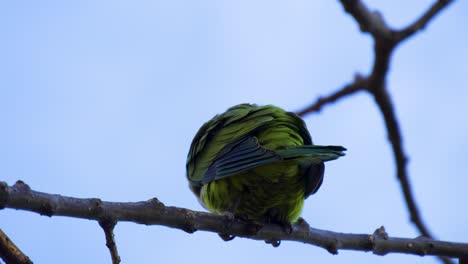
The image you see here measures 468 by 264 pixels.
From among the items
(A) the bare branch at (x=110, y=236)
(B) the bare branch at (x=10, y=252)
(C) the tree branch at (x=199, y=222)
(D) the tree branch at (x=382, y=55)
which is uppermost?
(D) the tree branch at (x=382, y=55)

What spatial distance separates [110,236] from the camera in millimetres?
3164

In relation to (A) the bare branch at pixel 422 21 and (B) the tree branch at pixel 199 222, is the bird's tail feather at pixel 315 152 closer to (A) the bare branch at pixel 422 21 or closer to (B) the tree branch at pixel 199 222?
(B) the tree branch at pixel 199 222

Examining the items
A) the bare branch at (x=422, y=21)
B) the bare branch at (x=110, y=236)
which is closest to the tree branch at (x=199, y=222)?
the bare branch at (x=110, y=236)

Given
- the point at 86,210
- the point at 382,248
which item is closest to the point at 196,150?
the point at 382,248

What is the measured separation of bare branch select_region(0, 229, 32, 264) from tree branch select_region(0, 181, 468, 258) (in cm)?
16

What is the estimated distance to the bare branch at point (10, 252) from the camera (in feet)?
9.17

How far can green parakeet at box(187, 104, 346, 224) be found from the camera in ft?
15.2

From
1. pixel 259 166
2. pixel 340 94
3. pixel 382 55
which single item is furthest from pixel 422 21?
pixel 259 166

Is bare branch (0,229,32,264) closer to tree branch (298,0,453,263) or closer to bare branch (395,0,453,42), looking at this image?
tree branch (298,0,453,263)

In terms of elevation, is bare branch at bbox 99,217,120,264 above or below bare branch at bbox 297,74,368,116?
below

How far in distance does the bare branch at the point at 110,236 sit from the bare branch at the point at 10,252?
42 centimetres

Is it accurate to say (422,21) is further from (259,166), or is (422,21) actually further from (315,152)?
(259,166)

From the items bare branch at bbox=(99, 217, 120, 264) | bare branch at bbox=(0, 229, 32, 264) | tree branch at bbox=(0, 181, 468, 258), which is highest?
tree branch at bbox=(0, 181, 468, 258)

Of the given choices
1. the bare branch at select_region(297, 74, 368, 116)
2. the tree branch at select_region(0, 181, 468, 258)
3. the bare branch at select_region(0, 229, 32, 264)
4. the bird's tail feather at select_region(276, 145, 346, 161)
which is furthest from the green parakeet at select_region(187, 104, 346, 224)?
the bare branch at select_region(0, 229, 32, 264)
